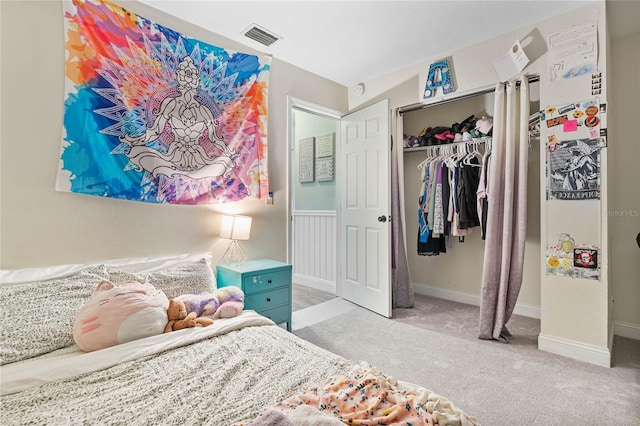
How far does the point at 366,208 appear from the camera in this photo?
3.35m

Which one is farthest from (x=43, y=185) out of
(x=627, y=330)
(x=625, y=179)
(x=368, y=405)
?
(x=627, y=330)

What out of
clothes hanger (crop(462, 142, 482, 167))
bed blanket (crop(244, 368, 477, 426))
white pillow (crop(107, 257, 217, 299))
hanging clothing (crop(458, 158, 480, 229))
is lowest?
bed blanket (crop(244, 368, 477, 426))

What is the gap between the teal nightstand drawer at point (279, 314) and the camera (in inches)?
97.9

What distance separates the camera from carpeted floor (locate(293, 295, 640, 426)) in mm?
1650

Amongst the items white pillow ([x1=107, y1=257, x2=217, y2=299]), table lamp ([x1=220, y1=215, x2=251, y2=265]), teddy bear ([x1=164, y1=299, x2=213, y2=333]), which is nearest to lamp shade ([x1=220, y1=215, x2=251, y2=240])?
table lamp ([x1=220, y1=215, x2=251, y2=265])

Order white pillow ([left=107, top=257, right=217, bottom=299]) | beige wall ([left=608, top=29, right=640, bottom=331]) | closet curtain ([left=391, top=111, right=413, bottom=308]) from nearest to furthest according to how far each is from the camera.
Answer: white pillow ([left=107, top=257, right=217, bottom=299]) < beige wall ([left=608, top=29, right=640, bottom=331]) < closet curtain ([left=391, top=111, right=413, bottom=308])

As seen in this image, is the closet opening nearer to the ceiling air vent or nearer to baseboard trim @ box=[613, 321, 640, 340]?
baseboard trim @ box=[613, 321, 640, 340]

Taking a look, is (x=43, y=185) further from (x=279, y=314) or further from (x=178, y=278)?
(x=279, y=314)

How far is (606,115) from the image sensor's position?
2.11 m

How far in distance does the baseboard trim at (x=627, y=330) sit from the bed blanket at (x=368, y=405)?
2609mm

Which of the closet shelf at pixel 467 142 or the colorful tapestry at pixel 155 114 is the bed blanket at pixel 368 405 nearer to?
the colorful tapestry at pixel 155 114

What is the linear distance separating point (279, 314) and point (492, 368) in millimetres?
1545

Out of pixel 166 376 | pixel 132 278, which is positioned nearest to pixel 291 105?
pixel 132 278

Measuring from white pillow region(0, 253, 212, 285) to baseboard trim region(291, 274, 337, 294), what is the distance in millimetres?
1913
